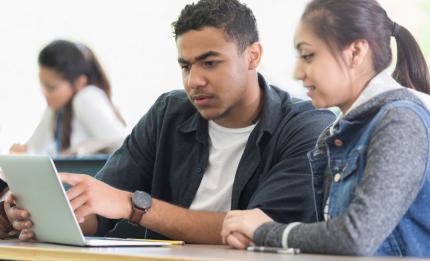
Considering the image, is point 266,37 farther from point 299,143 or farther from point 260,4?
point 299,143

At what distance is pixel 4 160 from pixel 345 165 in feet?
2.34

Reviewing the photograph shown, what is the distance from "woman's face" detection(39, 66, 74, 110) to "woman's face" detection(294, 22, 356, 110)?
2672 mm

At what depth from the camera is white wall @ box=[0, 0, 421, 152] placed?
3.58 metres

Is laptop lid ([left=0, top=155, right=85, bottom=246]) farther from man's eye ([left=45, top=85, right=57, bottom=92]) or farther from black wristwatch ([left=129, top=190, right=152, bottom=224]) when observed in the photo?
man's eye ([left=45, top=85, right=57, bottom=92])

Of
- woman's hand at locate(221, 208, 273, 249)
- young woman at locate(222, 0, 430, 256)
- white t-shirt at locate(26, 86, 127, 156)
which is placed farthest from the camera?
white t-shirt at locate(26, 86, 127, 156)

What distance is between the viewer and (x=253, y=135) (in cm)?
224

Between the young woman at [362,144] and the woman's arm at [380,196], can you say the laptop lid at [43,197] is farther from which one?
the woman's arm at [380,196]

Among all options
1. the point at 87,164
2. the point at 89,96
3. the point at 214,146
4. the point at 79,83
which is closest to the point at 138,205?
the point at 214,146

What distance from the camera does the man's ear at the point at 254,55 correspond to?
2350mm

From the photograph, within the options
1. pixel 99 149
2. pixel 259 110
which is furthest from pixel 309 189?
pixel 99 149

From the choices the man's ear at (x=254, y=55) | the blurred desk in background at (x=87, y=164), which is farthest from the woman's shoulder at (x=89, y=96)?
the man's ear at (x=254, y=55)

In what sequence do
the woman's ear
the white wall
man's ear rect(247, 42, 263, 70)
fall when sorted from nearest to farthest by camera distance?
man's ear rect(247, 42, 263, 70) → the white wall → the woman's ear

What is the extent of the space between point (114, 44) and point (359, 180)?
9.64 feet

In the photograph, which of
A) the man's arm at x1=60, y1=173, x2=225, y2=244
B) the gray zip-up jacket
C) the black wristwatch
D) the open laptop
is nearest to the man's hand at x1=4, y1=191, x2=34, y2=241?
the open laptop
